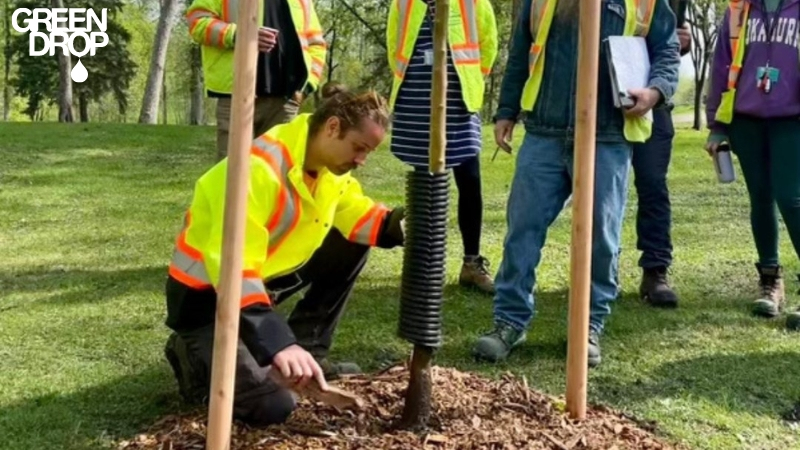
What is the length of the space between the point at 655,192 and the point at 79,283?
348 cm

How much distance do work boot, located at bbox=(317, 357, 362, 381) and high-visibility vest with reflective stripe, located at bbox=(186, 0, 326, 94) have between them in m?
1.87

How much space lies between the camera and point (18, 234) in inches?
310

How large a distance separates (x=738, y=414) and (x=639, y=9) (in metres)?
1.80

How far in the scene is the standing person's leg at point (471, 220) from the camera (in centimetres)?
547

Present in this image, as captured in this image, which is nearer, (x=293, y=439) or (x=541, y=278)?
(x=293, y=439)

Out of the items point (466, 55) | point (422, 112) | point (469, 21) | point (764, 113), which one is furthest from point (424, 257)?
point (764, 113)

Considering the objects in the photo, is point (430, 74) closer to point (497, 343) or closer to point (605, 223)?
point (605, 223)

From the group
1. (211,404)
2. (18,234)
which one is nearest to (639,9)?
(211,404)

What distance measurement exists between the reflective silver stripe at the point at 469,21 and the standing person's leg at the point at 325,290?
5.82 ft

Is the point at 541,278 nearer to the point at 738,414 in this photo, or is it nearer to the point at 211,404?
the point at 738,414

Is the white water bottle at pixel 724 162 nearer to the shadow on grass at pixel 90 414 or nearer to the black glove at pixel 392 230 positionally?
the black glove at pixel 392 230

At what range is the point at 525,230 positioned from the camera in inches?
174

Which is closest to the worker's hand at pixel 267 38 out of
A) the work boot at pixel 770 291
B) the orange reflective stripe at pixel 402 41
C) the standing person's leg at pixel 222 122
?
the standing person's leg at pixel 222 122

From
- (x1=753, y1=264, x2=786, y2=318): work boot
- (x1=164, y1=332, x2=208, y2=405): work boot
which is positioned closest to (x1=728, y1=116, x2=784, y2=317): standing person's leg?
(x1=753, y1=264, x2=786, y2=318): work boot
